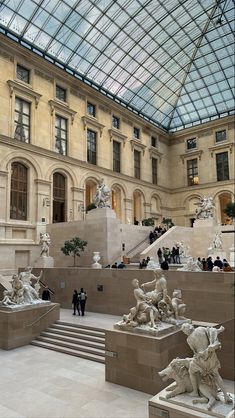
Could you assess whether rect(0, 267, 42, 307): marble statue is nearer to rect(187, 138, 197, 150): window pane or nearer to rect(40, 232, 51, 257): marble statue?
rect(40, 232, 51, 257): marble statue

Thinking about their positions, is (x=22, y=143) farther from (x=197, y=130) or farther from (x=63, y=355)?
(x=197, y=130)

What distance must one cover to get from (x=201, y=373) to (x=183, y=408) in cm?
62

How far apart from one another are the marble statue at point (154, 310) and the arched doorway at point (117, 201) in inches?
998

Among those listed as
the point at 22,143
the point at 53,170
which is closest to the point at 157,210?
the point at 53,170

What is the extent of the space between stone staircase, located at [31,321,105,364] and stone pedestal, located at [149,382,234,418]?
18.3ft

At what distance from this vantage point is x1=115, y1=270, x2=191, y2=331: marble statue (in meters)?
9.27

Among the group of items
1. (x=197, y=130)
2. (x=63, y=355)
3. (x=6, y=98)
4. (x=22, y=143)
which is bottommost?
(x=63, y=355)

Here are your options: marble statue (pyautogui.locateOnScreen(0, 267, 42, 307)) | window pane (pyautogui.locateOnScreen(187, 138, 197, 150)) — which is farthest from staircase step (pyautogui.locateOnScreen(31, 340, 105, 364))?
window pane (pyautogui.locateOnScreen(187, 138, 197, 150))

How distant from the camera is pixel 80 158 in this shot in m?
31.1

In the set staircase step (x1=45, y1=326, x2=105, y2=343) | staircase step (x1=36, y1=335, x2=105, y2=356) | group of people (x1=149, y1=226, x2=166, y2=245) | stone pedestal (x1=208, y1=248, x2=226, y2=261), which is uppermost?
group of people (x1=149, y1=226, x2=166, y2=245)

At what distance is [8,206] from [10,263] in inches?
170

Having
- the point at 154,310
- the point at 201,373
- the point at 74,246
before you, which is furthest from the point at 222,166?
the point at 201,373

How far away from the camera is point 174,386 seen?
5668 millimetres

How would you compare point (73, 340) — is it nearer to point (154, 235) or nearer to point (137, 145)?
point (154, 235)
